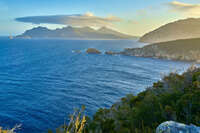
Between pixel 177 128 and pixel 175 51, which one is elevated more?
pixel 175 51

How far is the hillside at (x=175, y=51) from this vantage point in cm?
7194

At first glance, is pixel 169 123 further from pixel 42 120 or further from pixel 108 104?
pixel 108 104

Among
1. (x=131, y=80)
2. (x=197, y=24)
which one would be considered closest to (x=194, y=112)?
(x=131, y=80)

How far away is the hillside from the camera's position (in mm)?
71938

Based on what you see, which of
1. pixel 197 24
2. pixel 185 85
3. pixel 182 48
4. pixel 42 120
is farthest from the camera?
pixel 197 24

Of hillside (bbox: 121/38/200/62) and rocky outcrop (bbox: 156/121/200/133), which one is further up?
hillside (bbox: 121/38/200/62)

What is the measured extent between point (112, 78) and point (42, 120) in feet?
69.6

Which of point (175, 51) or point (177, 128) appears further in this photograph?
point (175, 51)

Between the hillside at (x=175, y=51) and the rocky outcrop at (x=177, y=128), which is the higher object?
the hillside at (x=175, y=51)

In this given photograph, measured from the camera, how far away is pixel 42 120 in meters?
18.2

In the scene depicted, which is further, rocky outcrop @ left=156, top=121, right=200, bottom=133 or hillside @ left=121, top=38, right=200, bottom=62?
hillside @ left=121, top=38, right=200, bottom=62

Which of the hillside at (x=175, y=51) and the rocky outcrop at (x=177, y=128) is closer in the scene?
the rocky outcrop at (x=177, y=128)

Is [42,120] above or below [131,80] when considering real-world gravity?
below

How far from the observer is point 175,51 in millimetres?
81438
